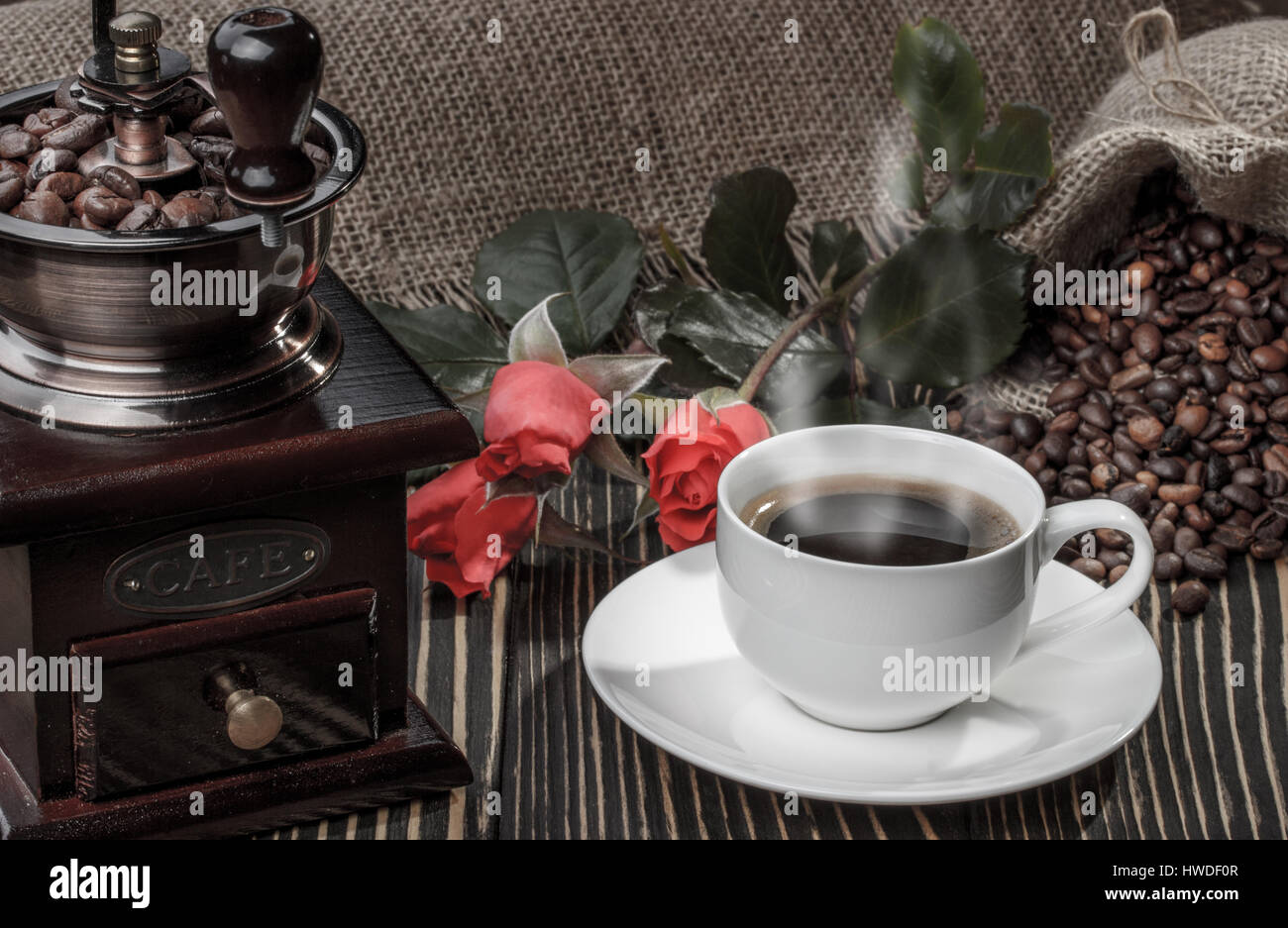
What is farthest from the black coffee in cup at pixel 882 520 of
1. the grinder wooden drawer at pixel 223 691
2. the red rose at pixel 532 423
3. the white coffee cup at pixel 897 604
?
the grinder wooden drawer at pixel 223 691

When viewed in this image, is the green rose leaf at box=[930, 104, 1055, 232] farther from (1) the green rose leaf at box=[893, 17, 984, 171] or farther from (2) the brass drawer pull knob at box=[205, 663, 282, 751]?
(2) the brass drawer pull knob at box=[205, 663, 282, 751]

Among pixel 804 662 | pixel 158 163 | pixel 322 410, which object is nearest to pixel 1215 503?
pixel 804 662

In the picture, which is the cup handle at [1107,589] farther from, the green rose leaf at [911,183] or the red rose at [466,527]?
the green rose leaf at [911,183]

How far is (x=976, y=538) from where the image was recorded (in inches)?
33.2

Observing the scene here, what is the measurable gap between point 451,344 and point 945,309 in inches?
15.7

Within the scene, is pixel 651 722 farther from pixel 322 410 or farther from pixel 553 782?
pixel 322 410

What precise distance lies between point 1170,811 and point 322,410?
54 cm

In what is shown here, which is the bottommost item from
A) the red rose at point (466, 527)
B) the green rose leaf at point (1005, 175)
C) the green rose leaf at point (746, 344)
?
the red rose at point (466, 527)

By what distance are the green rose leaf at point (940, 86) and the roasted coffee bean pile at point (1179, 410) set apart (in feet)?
0.56

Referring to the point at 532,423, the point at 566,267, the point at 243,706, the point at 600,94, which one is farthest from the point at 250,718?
the point at 600,94

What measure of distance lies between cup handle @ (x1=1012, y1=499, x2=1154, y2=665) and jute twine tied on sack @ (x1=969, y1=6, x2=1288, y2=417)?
0.38 metres

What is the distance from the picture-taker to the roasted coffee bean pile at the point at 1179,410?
1062 mm

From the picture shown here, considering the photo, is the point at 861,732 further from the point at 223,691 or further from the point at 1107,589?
the point at 223,691

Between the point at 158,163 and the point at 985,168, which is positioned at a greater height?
the point at 158,163
